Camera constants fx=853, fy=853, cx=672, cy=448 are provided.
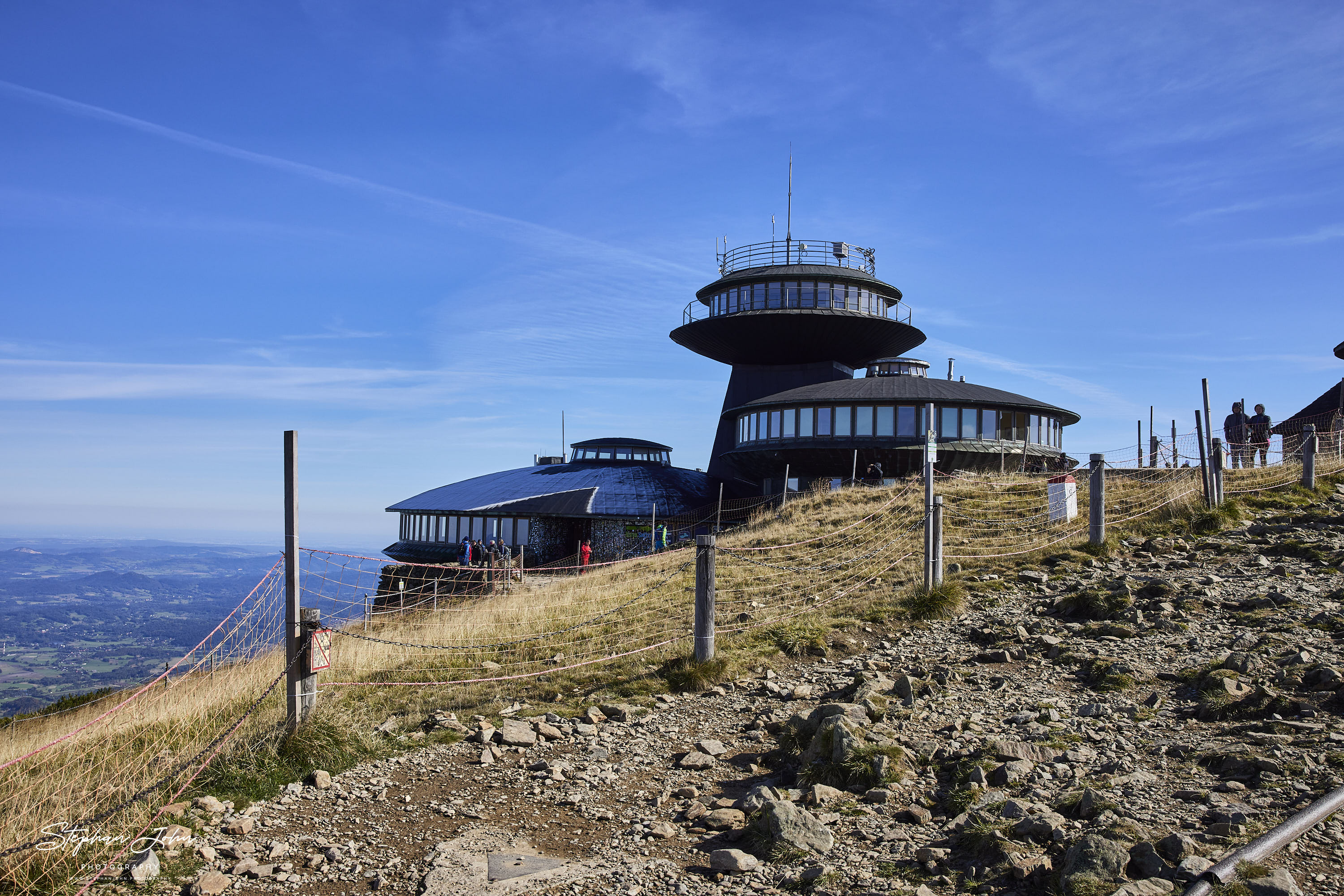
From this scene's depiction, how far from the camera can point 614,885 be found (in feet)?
19.0

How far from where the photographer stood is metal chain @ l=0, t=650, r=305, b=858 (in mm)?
6148

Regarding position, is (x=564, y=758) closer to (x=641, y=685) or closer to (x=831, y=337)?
(x=641, y=685)

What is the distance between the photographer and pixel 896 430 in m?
37.0

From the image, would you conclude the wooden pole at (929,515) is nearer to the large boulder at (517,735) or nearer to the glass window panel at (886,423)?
the large boulder at (517,735)

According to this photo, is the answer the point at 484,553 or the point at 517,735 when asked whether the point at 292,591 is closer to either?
the point at 517,735

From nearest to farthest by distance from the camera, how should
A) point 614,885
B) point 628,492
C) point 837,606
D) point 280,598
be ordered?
point 614,885 → point 280,598 → point 837,606 → point 628,492

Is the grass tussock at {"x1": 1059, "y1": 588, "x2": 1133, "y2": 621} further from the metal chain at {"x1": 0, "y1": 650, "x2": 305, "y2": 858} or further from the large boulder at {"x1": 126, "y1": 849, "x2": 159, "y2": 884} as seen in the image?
the large boulder at {"x1": 126, "y1": 849, "x2": 159, "y2": 884}

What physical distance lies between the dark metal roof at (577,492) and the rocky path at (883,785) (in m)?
31.8

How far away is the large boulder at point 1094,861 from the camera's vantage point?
498cm

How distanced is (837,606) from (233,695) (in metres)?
8.80

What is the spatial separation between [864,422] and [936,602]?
24800 millimetres

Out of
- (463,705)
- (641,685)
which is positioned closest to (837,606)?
(641,685)

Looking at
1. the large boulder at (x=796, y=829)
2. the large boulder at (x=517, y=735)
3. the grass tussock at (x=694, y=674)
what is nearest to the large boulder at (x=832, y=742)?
the large boulder at (x=796, y=829)

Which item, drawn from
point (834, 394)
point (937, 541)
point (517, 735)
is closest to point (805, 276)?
point (834, 394)
